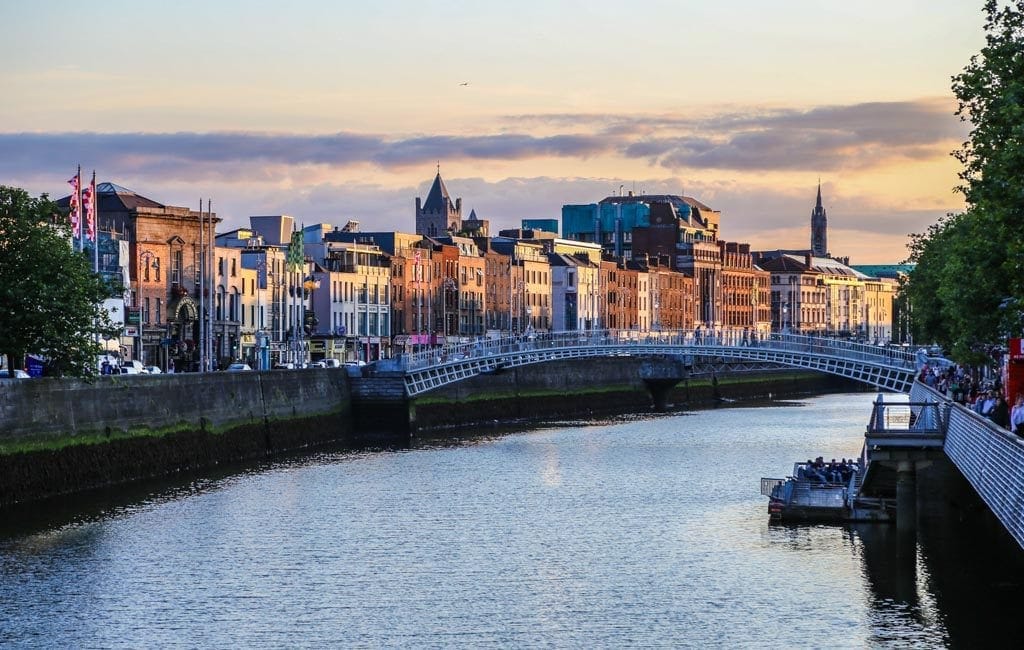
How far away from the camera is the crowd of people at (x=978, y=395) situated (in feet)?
116

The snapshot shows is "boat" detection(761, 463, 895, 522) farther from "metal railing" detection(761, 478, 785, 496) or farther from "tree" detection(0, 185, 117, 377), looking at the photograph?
"tree" detection(0, 185, 117, 377)

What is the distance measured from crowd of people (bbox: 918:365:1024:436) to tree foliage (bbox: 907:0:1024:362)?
4.57 ft

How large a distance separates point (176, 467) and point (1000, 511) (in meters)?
36.5

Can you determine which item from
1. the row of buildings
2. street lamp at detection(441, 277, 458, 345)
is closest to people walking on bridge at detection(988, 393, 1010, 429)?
the row of buildings

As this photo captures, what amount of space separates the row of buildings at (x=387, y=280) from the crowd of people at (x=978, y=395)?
27483 millimetres

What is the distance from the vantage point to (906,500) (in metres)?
45.1

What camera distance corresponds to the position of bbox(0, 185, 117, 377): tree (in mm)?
51969

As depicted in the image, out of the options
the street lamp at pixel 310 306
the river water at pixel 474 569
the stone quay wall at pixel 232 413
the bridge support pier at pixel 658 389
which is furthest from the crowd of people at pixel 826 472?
the bridge support pier at pixel 658 389

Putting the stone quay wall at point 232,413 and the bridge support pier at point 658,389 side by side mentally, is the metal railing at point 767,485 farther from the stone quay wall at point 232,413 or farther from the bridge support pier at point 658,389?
the bridge support pier at point 658,389

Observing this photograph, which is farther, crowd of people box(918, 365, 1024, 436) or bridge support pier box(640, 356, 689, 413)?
bridge support pier box(640, 356, 689, 413)

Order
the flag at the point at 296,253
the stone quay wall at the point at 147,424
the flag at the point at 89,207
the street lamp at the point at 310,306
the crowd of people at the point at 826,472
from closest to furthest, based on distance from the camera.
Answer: the crowd of people at the point at 826,472 → the stone quay wall at the point at 147,424 → the flag at the point at 89,207 → the flag at the point at 296,253 → the street lamp at the point at 310,306

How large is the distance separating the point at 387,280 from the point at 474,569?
8396 centimetres

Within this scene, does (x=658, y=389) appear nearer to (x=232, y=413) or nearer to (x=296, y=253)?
(x=296, y=253)

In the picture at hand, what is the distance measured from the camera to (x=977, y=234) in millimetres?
41594
